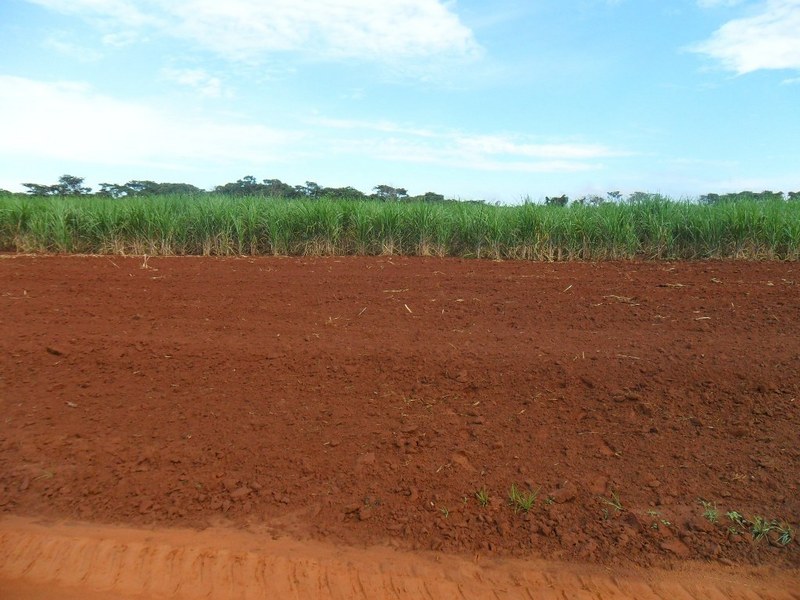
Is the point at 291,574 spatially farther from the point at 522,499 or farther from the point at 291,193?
the point at 291,193

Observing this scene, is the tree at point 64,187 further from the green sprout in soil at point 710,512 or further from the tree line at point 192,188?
the green sprout in soil at point 710,512

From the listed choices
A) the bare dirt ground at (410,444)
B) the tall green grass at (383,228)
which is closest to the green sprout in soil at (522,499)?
the bare dirt ground at (410,444)

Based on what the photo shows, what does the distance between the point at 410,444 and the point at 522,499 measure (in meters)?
0.83

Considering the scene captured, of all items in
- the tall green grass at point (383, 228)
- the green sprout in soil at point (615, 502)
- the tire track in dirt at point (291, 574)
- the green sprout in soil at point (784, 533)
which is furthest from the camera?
the tall green grass at point (383, 228)

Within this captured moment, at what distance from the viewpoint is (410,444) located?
402 centimetres

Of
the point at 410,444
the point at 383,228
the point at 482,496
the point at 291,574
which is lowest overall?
the point at 291,574

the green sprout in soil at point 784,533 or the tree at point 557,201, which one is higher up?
the tree at point 557,201

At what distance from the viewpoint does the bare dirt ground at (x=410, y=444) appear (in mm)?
3213

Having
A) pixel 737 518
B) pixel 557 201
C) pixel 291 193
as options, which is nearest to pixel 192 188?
pixel 291 193

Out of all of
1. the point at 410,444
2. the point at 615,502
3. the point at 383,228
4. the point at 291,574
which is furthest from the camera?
the point at 383,228

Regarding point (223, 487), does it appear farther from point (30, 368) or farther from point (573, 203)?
point (573, 203)

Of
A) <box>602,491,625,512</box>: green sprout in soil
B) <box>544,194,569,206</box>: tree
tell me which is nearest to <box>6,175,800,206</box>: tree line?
<box>544,194,569,206</box>: tree

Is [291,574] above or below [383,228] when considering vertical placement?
below

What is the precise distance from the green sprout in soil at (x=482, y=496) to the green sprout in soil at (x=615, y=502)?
0.65 m
